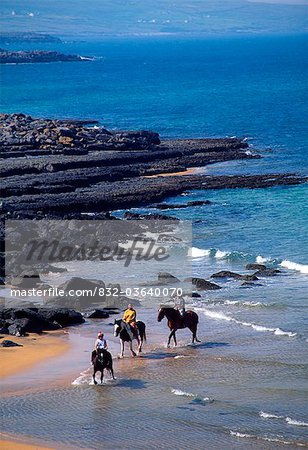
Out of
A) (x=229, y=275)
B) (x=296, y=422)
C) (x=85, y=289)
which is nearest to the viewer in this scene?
(x=296, y=422)

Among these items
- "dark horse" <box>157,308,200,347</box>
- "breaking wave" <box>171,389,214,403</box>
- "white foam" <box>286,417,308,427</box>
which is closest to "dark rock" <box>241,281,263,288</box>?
"dark horse" <box>157,308,200,347</box>

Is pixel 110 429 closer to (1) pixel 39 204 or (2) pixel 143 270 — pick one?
(2) pixel 143 270

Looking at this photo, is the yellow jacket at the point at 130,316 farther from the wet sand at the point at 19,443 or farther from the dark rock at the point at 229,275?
the dark rock at the point at 229,275

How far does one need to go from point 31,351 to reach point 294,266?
41.2 ft

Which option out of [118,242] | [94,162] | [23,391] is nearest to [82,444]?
[23,391]

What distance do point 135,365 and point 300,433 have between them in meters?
5.55

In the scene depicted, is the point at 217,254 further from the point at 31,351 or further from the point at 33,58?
the point at 33,58

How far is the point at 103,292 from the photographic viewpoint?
3138cm

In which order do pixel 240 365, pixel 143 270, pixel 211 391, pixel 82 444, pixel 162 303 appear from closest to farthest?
pixel 82 444 → pixel 211 391 → pixel 240 365 → pixel 162 303 → pixel 143 270

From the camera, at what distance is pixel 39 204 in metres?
44.8

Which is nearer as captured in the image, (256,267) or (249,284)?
(249,284)

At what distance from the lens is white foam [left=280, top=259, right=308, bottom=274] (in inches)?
1363

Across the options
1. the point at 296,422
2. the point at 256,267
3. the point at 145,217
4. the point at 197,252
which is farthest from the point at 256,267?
the point at 296,422

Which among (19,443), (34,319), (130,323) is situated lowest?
(34,319)
